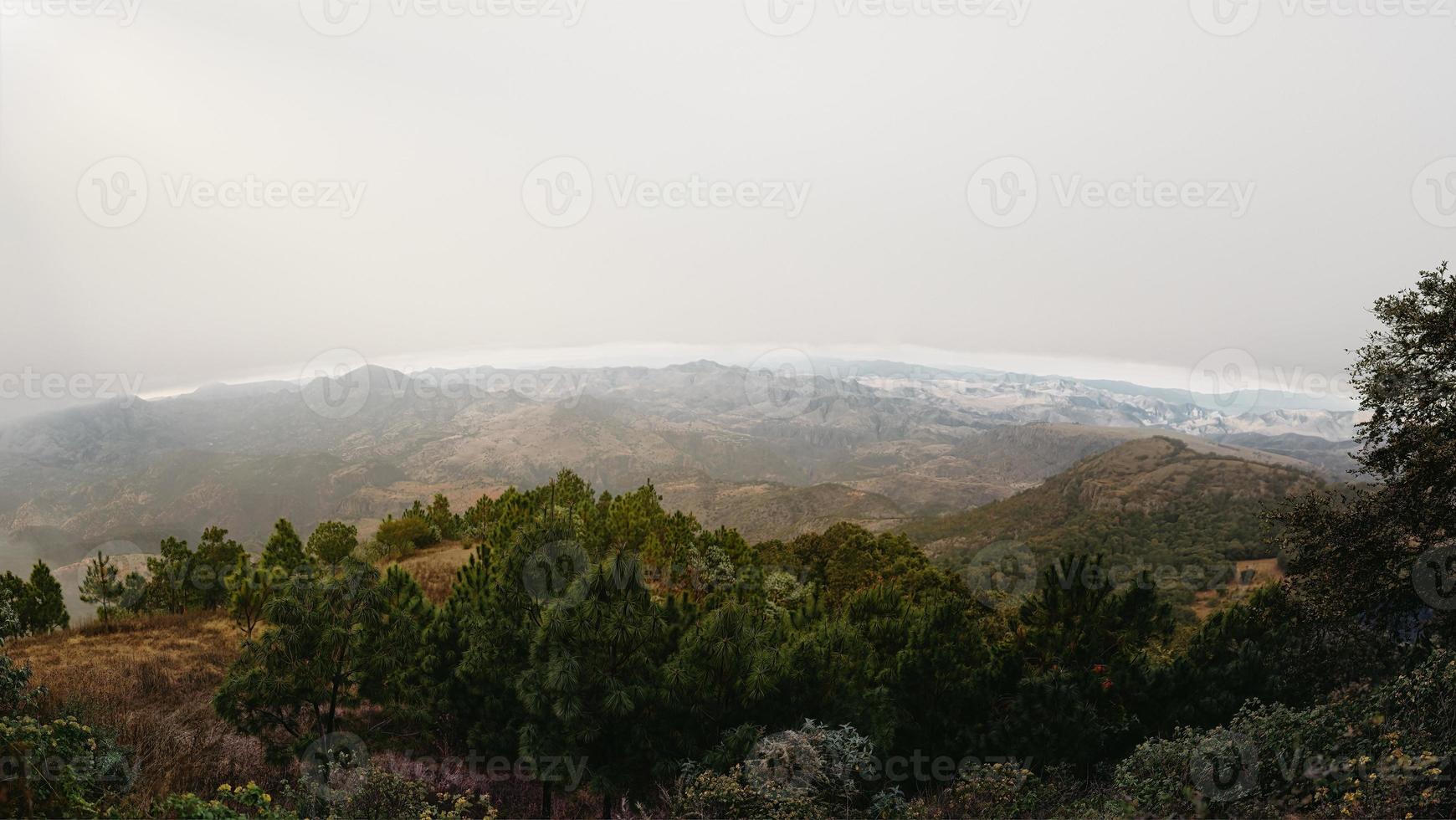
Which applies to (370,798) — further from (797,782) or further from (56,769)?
(797,782)

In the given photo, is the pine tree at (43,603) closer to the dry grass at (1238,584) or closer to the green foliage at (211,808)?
the green foliage at (211,808)

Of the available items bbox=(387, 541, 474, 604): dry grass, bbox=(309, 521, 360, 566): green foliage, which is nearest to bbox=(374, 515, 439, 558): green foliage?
bbox=(387, 541, 474, 604): dry grass

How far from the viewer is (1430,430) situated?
12.6 metres

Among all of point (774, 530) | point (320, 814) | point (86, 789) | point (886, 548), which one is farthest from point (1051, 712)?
point (774, 530)

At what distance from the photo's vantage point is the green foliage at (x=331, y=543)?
145 feet

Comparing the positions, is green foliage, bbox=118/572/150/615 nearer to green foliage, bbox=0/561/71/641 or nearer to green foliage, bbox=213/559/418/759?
green foliage, bbox=0/561/71/641

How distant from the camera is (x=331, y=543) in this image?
4447cm

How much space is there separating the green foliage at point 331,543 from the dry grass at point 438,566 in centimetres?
458

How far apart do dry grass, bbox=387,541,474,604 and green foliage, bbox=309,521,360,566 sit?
15.0 feet

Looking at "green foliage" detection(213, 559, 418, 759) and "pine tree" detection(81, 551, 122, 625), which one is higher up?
"green foliage" detection(213, 559, 418, 759)

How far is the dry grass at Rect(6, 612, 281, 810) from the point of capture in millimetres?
12109

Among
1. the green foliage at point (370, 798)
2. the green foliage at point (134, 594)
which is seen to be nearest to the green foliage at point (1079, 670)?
the green foliage at point (370, 798)

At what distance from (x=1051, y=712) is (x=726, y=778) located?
799 centimetres

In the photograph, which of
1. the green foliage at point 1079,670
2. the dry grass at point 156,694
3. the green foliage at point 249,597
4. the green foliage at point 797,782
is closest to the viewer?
the green foliage at point 797,782
